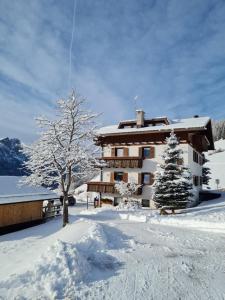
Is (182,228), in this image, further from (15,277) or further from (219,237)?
(15,277)

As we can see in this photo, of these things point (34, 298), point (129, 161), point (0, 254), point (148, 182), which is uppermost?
point (129, 161)

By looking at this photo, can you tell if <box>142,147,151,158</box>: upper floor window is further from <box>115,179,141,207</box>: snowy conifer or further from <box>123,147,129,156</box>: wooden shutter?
<box>115,179,141,207</box>: snowy conifer

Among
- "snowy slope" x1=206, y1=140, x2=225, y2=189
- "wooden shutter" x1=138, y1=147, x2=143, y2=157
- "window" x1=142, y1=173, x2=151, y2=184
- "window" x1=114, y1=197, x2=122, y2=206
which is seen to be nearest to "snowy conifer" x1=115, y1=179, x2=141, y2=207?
"window" x1=142, y1=173, x2=151, y2=184

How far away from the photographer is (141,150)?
101 feet

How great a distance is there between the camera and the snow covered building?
28.9 metres

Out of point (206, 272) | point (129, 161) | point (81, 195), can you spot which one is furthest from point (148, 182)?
point (81, 195)

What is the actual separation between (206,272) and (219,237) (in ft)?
19.8

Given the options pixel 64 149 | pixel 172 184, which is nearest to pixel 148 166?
pixel 172 184

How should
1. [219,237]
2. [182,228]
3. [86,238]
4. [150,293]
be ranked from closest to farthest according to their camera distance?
[150,293] < [86,238] < [219,237] < [182,228]

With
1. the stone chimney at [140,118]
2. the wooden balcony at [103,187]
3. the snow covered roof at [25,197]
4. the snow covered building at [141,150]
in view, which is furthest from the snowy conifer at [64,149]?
the stone chimney at [140,118]

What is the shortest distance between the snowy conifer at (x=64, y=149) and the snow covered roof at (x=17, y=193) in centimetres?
167

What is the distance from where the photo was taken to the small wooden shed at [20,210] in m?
19.0

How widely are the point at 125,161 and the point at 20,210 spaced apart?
13.9 metres

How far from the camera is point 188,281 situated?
752cm
